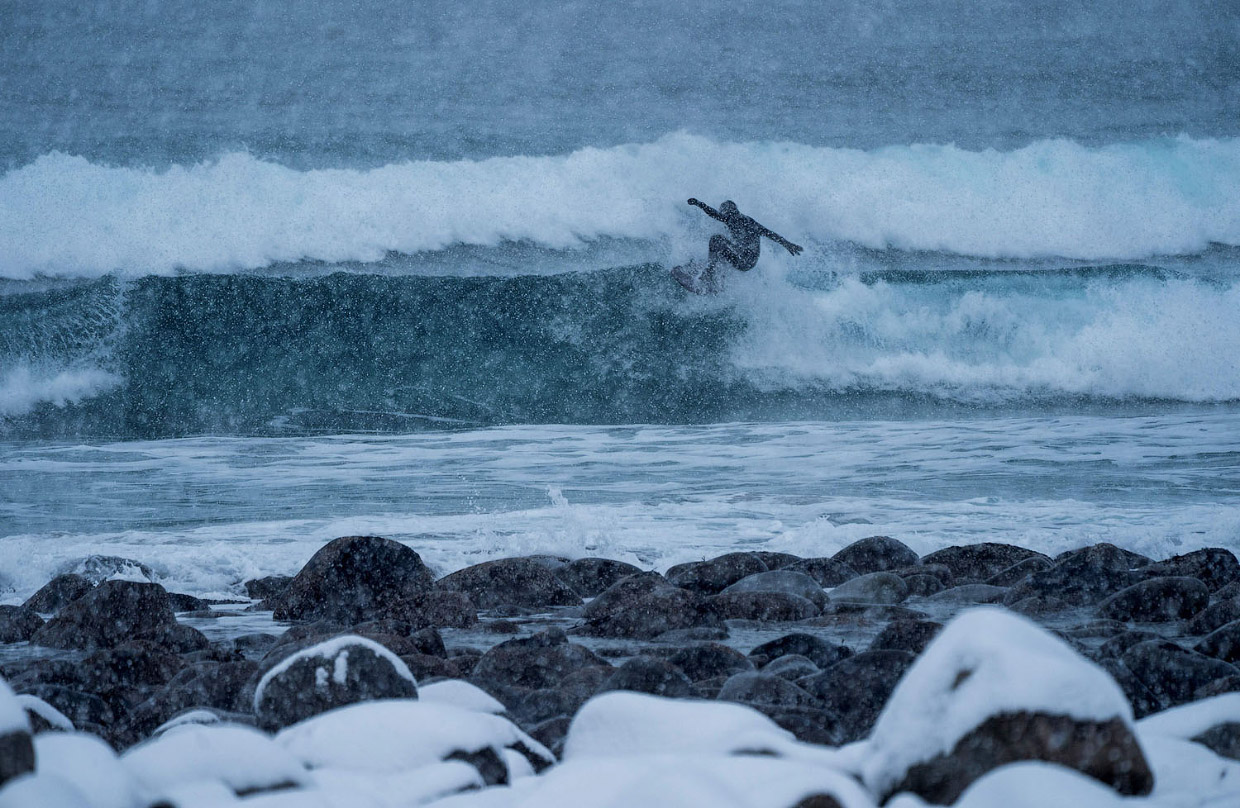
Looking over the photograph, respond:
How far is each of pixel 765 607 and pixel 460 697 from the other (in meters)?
2.12

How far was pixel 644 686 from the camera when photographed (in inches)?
106

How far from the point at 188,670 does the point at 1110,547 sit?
4009mm

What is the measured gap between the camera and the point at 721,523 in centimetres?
743

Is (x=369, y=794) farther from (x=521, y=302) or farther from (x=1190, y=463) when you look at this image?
(x=521, y=302)

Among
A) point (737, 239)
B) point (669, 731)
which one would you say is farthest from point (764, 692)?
point (737, 239)

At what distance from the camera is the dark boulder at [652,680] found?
8.85 feet

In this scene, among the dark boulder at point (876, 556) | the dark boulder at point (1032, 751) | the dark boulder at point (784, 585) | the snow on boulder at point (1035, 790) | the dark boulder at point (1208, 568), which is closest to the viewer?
the snow on boulder at point (1035, 790)

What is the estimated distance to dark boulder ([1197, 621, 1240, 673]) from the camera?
313 centimetres

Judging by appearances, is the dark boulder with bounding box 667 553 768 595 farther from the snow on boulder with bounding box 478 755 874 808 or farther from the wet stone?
the snow on boulder with bounding box 478 755 874 808

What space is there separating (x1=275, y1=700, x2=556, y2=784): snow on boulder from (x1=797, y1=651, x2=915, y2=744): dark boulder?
952 mm

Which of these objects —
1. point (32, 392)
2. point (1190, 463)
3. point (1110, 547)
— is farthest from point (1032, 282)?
point (32, 392)

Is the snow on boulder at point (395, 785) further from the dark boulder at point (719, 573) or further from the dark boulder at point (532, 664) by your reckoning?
the dark boulder at point (719, 573)

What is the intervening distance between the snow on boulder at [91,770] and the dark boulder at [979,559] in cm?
439

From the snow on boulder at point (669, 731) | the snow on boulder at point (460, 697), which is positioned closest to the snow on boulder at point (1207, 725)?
the snow on boulder at point (669, 731)
